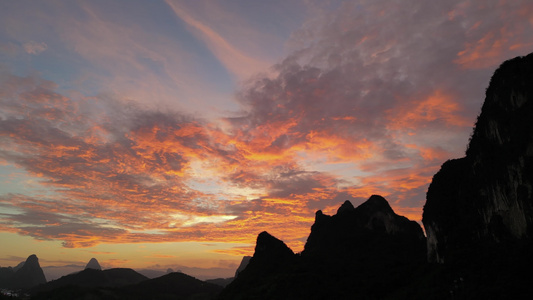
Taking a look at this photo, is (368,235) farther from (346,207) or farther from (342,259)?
(346,207)

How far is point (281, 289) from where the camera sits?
101 metres

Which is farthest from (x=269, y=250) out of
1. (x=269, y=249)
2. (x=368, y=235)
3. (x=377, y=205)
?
(x=377, y=205)

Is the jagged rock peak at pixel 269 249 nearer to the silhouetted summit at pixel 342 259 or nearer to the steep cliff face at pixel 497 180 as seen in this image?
the silhouetted summit at pixel 342 259

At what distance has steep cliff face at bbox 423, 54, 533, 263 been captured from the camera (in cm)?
5391

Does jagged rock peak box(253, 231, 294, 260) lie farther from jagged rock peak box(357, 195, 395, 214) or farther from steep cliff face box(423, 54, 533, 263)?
steep cliff face box(423, 54, 533, 263)

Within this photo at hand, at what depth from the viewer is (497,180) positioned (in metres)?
61.1

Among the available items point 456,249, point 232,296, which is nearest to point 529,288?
point 456,249

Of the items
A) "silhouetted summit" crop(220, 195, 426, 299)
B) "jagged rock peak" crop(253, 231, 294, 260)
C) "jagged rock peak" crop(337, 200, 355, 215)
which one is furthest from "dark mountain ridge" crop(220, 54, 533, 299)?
"jagged rock peak" crop(337, 200, 355, 215)

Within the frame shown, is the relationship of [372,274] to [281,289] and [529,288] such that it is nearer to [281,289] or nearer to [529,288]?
[281,289]

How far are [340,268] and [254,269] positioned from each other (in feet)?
138

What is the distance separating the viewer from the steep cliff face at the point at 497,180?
177 feet

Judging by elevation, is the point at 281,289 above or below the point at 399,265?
below

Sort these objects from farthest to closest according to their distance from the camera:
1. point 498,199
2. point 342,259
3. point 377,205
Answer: point 377,205
point 342,259
point 498,199

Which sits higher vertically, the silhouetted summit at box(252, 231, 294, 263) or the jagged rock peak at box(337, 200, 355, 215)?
the jagged rock peak at box(337, 200, 355, 215)
